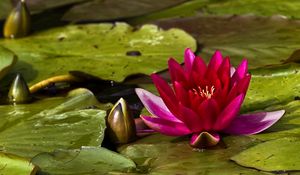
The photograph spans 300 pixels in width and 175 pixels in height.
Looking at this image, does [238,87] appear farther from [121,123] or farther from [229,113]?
[121,123]

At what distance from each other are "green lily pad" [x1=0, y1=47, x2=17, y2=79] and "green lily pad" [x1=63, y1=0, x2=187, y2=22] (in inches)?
28.8

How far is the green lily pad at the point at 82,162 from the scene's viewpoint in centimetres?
152

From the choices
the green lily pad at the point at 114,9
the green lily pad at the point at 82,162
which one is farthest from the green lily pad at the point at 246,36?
the green lily pad at the point at 82,162

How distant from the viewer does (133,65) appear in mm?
2252

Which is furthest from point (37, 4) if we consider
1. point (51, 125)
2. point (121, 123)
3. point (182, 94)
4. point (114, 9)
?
point (182, 94)

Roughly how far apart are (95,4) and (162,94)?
1387 mm

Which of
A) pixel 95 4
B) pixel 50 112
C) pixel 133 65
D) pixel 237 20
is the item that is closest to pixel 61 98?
pixel 50 112

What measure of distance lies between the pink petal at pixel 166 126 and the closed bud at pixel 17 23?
107 cm

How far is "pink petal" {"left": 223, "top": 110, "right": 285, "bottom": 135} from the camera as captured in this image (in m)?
1.66

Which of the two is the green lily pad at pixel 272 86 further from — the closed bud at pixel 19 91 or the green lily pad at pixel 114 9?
the green lily pad at pixel 114 9

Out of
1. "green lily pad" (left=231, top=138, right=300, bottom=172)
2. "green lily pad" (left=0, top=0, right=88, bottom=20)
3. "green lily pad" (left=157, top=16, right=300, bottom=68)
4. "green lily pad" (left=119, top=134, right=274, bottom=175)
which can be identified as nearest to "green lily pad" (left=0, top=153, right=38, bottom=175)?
"green lily pad" (left=119, top=134, right=274, bottom=175)

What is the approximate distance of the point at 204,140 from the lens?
5.31 feet

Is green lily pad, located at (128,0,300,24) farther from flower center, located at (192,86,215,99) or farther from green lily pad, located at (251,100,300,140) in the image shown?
flower center, located at (192,86,215,99)

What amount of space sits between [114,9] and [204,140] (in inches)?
55.3
